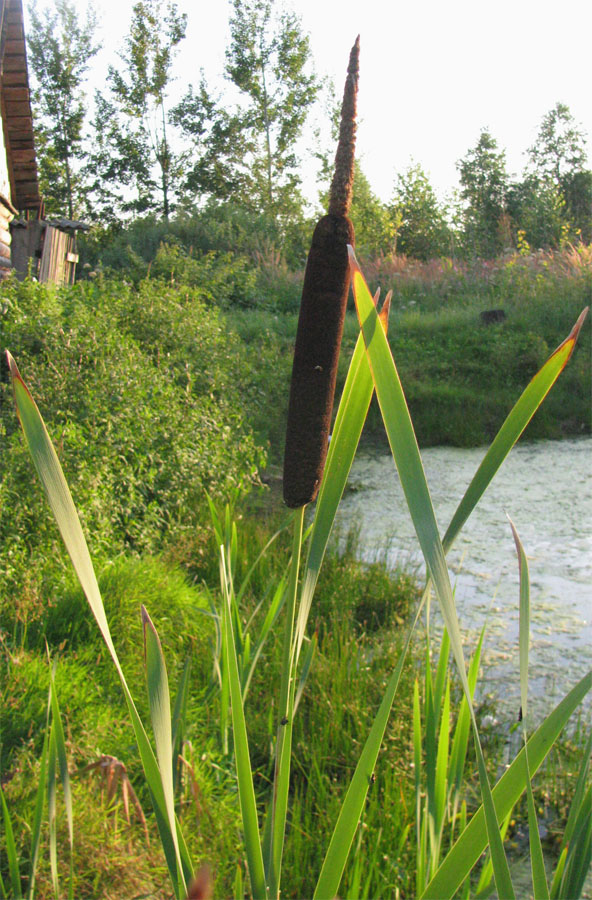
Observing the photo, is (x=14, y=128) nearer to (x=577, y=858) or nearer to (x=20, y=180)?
(x=20, y=180)

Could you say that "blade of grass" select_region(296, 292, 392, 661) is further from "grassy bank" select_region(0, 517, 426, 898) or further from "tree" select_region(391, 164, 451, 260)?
"tree" select_region(391, 164, 451, 260)

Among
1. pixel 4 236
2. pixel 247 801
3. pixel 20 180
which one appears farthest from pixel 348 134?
pixel 20 180

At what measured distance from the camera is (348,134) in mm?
427

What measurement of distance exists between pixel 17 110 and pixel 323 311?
7.81 m

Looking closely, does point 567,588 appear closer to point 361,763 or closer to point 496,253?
point 361,763

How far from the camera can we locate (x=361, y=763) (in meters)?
0.50

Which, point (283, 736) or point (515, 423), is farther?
point (283, 736)

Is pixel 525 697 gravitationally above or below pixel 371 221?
below

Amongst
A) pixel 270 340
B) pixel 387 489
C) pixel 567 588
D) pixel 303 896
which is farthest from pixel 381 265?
pixel 303 896

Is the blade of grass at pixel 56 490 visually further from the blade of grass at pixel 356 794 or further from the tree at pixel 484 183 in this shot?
the tree at pixel 484 183

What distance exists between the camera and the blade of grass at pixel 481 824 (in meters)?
0.47

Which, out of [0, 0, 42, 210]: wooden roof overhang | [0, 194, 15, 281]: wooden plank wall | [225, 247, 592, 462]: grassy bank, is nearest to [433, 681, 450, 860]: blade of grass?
[225, 247, 592, 462]: grassy bank

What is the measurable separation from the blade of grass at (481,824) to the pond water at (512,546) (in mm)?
1457

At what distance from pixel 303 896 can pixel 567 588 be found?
99.4 inches
